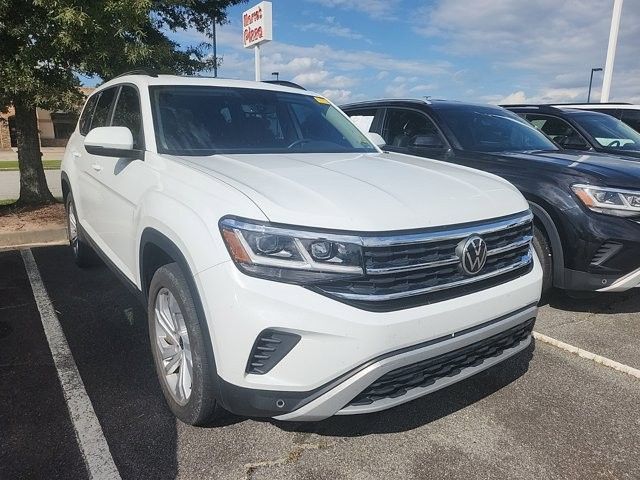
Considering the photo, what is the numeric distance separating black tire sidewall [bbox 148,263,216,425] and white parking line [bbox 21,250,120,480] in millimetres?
379

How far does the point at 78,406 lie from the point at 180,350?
721 mm

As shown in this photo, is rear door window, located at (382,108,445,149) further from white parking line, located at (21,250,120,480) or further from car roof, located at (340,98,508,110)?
white parking line, located at (21,250,120,480)

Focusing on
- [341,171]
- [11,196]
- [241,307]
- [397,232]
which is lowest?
[11,196]

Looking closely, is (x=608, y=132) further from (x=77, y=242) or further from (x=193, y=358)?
(x=77, y=242)

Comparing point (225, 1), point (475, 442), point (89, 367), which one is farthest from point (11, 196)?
point (475, 442)

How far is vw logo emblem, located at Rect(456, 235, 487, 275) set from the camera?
2.27 meters

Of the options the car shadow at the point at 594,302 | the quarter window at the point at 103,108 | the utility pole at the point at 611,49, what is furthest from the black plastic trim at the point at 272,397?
the utility pole at the point at 611,49

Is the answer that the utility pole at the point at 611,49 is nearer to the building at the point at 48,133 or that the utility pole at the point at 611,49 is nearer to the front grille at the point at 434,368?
the front grille at the point at 434,368

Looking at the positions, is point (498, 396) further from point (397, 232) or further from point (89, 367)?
point (89, 367)

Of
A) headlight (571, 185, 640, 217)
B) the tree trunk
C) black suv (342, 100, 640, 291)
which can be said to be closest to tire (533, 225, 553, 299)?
black suv (342, 100, 640, 291)

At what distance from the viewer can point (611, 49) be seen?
1322 centimetres

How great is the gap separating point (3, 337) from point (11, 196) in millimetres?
9380

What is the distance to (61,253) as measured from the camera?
602 centimetres

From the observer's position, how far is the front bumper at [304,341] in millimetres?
1955
